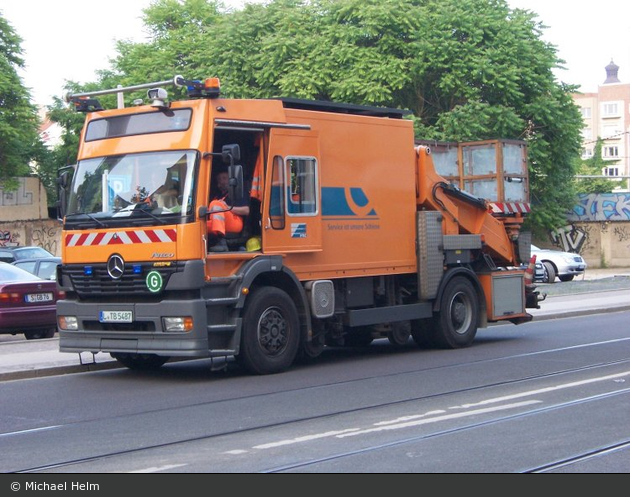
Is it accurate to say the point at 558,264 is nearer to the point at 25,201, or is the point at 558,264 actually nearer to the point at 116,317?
the point at 116,317

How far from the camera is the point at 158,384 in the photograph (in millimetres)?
12016

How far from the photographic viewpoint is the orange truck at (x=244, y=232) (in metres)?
11.6

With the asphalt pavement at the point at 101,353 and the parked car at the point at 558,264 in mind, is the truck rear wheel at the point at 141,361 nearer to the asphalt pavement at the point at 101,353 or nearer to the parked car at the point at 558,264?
the asphalt pavement at the point at 101,353

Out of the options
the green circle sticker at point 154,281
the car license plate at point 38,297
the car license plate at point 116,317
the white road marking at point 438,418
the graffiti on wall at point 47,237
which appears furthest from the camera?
the graffiti on wall at point 47,237

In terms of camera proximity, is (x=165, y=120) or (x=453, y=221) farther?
(x=453, y=221)

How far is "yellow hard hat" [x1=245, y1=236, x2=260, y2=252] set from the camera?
1239 centimetres

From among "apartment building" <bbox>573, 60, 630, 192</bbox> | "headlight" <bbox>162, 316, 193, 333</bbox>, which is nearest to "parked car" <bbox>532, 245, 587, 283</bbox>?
"headlight" <bbox>162, 316, 193, 333</bbox>

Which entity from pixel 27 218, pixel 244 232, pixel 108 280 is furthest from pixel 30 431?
pixel 27 218

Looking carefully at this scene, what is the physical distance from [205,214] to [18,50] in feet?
130

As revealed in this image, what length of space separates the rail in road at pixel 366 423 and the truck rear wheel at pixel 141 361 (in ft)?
0.82

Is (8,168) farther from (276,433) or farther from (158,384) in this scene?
(276,433)

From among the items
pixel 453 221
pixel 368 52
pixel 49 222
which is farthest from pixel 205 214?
pixel 49 222

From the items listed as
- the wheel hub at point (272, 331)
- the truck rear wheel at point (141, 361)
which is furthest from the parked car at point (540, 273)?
the wheel hub at point (272, 331)

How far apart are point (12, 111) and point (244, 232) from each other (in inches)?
1465
